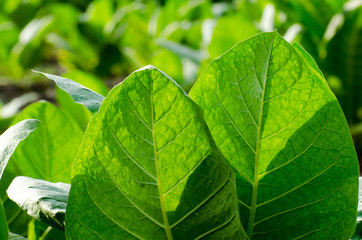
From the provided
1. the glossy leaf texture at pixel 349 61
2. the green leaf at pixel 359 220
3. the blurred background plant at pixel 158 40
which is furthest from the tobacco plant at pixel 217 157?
the glossy leaf texture at pixel 349 61

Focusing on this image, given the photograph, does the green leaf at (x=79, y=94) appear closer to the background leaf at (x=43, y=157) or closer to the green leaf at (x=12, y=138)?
the green leaf at (x=12, y=138)

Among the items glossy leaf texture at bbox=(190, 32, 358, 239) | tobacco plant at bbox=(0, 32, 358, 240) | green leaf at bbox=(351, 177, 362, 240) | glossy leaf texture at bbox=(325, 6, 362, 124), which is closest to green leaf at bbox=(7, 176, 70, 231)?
tobacco plant at bbox=(0, 32, 358, 240)

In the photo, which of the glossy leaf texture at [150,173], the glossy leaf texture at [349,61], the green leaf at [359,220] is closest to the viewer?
the glossy leaf texture at [150,173]

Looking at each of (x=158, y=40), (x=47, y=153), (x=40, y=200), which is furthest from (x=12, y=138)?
(x=158, y=40)

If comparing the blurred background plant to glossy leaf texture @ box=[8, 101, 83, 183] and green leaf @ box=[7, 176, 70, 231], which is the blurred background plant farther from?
green leaf @ box=[7, 176, 70, 231]

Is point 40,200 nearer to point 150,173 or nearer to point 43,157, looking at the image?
point 150,173
